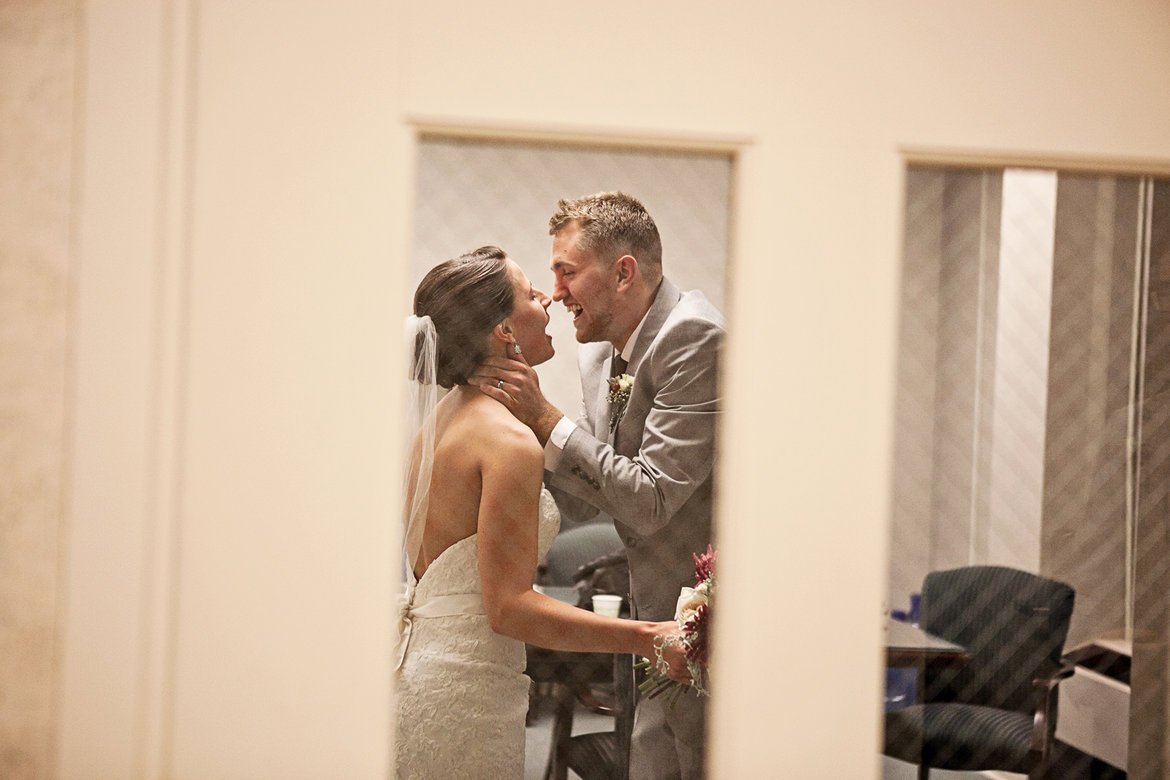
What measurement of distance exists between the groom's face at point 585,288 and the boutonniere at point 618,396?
11cm

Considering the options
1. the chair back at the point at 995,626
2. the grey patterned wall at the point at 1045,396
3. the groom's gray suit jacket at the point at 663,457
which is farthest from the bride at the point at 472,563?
the grey patterned wall at the point at 1045,396

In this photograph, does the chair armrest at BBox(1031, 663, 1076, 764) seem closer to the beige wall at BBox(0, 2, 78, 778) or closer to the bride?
the bride

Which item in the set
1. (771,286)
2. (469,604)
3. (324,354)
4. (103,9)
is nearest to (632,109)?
(771,286)

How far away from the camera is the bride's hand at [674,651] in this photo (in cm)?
145

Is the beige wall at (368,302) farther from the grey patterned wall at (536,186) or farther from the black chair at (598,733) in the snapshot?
the black chair at (598,733)

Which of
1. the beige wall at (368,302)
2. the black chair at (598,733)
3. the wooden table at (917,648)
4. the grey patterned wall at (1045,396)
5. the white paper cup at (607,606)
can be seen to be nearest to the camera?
the beige wall at (368,302)

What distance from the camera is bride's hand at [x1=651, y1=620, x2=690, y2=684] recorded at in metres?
1.45

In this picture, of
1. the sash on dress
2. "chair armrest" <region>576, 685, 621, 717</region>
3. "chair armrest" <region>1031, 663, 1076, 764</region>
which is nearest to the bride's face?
the sash on dress

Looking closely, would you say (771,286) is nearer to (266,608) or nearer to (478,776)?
(266,608)

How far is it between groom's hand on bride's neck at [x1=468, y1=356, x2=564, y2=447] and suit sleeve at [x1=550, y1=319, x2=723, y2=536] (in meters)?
0.08

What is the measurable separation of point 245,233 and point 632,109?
352 millimetres

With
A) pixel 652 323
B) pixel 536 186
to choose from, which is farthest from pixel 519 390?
pixel 536 186

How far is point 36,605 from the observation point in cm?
70

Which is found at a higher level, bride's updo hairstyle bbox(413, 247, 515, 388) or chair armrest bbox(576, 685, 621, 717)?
bride's updo hairstyle bbox(413, 247, 515, 388)
